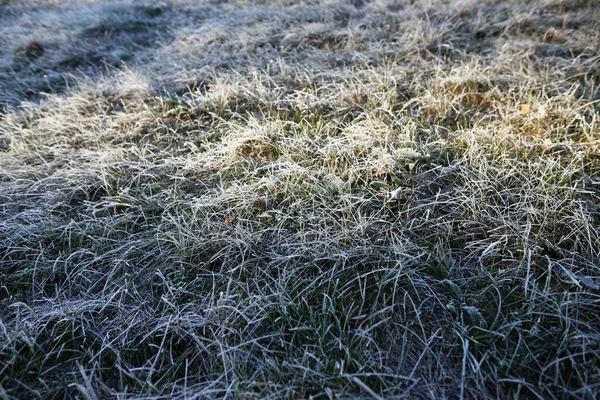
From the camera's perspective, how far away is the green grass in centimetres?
150

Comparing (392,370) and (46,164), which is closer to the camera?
(392,370)

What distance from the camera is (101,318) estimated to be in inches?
67.7

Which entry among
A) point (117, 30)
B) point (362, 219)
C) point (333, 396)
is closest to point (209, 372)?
point (333, 396)

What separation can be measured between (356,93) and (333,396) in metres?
2.32

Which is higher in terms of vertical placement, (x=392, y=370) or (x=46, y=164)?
(x=46, y=164)

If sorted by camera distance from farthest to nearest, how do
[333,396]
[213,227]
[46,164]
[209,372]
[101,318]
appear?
[46,164] → [213,227] → [101,318] → [209,372] → [333,396]

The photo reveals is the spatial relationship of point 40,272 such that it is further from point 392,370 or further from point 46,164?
point 392,370

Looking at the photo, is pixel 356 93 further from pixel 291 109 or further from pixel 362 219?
pixel 362 219

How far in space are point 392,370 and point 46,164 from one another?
8.72 feet

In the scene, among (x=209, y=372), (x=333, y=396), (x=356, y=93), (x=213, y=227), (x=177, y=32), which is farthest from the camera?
(x=177, y=32)

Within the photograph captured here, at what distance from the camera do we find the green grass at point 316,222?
1.50 metres

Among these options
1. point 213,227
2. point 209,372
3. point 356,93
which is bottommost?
point 209,372

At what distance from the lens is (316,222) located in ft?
6.82

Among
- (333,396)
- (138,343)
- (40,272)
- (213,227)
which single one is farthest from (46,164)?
(333,396)
